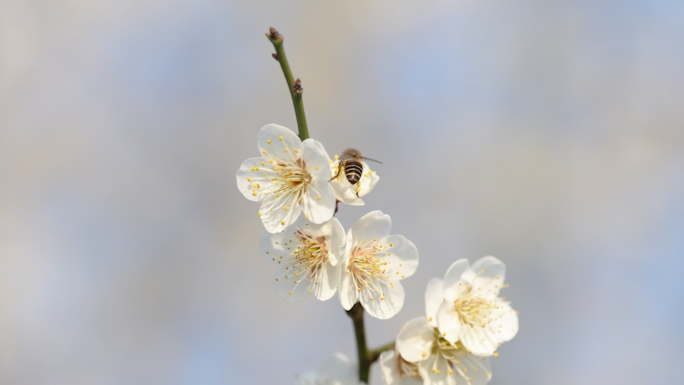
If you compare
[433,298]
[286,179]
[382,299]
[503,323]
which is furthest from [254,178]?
[503,323]

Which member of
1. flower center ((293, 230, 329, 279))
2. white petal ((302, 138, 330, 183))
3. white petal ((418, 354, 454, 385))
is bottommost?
white petal ((418, 354, 454, 385))

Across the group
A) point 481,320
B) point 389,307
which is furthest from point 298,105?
point 481,320

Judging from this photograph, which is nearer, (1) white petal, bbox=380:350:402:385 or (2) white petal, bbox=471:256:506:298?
Result: (1) white petal, bbox=380:350:402:385

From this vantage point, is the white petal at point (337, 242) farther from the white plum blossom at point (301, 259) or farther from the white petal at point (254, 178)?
the white petal at point (254, 178)

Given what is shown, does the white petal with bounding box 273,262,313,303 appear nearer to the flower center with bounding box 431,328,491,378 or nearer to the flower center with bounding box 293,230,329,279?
the flower center with bounding box 293,230,329,279

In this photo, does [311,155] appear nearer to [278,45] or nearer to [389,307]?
[278,45]

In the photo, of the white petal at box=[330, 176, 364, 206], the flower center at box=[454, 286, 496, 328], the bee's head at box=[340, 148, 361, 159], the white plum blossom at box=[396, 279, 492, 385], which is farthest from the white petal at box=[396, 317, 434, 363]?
the bee's head at box=[340, 148, 361, 159]

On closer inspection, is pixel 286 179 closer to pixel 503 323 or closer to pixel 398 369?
pixel 398 369
